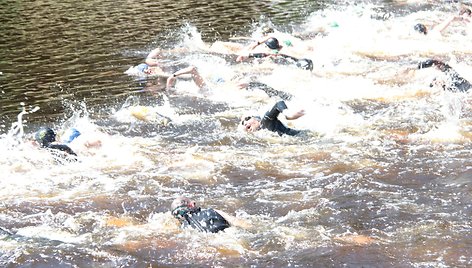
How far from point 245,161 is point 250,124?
1731mm

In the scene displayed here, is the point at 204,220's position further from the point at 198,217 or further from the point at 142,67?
the point at 142,67

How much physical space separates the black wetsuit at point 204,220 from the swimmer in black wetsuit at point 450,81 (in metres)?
7.91

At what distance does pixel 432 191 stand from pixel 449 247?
2.05m

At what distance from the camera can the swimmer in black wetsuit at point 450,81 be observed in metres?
15.0

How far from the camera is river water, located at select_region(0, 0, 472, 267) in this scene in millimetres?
8523

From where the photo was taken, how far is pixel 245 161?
40.3 ft

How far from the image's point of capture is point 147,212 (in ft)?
33.3

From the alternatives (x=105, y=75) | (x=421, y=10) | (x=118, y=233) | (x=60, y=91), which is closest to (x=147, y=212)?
(x=118, y=233)

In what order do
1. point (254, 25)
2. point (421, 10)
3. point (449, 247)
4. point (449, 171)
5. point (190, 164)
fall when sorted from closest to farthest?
point (449, 247) < point (449, 171) < point (190, 164) < point (254, 25) < point (421, 10)

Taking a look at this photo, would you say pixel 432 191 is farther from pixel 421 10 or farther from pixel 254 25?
pixel 421 10

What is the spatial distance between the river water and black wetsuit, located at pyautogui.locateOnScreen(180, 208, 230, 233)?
12cm

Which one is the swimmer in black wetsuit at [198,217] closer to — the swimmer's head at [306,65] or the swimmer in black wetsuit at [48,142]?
the swimmer in black wetsuit at [48,142]

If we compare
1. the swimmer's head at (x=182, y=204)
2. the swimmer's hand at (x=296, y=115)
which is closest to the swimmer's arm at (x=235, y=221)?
the swimmer's head at (x=182, y=204)

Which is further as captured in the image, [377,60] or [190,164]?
[377,60]
